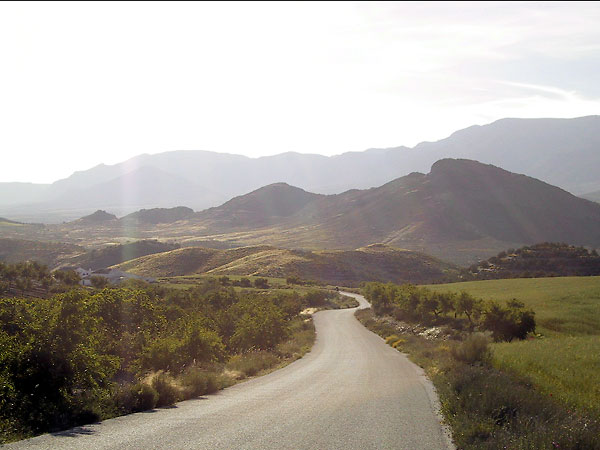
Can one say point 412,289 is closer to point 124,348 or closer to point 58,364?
point 124,348

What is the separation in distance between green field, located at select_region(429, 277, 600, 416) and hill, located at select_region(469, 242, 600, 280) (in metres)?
56.6

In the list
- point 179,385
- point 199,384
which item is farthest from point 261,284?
point 179,385

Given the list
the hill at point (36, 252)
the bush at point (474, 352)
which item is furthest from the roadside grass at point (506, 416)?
the hill at point (36, 252)

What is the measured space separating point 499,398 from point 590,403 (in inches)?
113

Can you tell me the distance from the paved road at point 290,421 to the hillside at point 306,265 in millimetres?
107363

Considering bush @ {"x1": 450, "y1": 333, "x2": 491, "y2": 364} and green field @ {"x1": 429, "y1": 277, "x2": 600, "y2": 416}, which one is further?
bush @ {"x1": 450, "y1": 333, "x2": 491, "y2": 364}

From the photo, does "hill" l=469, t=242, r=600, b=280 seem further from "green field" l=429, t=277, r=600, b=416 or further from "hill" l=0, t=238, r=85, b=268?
"hill" l=0, t=238, r=85, b=268

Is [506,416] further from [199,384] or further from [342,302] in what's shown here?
[342,302]

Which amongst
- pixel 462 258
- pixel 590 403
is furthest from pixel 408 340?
pixel 462 258

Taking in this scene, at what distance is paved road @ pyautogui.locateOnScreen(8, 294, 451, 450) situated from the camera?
31.2ft

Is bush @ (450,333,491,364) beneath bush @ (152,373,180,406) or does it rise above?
beneath

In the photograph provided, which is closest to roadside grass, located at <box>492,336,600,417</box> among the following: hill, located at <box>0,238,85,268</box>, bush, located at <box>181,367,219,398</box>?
bush, located at <box>181,367,219,398</box>

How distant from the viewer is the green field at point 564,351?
1438cm

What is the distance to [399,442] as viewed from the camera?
10.1 m
